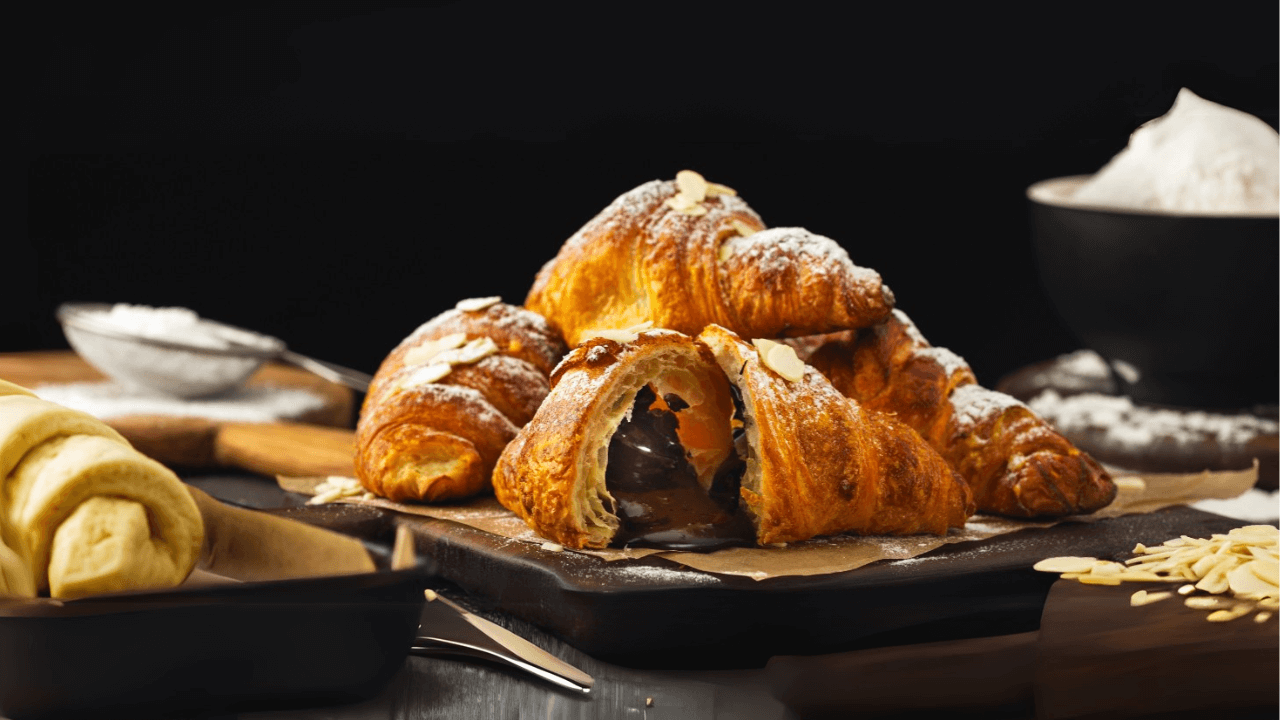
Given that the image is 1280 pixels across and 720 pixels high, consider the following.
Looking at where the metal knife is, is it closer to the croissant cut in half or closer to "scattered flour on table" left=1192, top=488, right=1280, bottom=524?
the croissant cut in half

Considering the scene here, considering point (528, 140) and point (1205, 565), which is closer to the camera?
point (1205, 565)

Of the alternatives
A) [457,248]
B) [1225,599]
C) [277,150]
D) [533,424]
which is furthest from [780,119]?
[1225,599]

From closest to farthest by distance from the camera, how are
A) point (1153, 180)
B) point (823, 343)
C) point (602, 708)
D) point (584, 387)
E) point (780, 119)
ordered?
1. point (602, 708)
2. point (584, 387)
3. point (823, 343)
4. point (1153, 180)
5. point (780, 119)

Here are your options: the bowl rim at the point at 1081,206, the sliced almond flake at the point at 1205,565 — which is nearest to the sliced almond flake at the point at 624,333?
the sliced almond flake at the point at 1205,565

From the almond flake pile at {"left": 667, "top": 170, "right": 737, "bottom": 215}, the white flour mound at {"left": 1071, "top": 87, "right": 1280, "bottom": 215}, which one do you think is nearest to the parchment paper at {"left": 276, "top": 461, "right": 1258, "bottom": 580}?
the almond flake pile at {"left": 667, "top": 170, "right": 737, "bottom": 215}

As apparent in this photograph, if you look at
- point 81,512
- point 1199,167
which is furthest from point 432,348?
point 1199,167

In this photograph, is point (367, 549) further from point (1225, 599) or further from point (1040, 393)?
point (1040, 393)

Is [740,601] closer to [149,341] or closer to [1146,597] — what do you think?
[1146,597]
